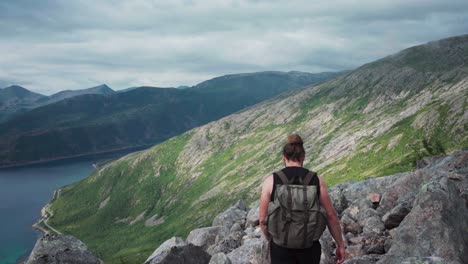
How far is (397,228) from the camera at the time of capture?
18.5 m

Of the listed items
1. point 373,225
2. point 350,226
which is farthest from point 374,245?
point 350,226

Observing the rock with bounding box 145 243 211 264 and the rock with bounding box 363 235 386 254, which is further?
the rock with bounding box 145 243 211 264

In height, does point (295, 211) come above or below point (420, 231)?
above

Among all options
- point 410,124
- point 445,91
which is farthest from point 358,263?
point 445,91

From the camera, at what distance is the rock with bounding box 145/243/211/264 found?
23.5 meters

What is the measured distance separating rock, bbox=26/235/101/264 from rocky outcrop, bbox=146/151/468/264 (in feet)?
15.4

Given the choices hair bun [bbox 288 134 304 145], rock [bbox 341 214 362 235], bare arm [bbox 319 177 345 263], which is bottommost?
rock [bbox 341 214 362 235]

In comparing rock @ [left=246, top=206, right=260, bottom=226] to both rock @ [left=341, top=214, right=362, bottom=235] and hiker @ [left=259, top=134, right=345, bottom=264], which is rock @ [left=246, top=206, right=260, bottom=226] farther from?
hiker @ [left=259, top=134, right=345, bottom=264]

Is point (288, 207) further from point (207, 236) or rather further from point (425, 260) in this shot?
point (207, 236)

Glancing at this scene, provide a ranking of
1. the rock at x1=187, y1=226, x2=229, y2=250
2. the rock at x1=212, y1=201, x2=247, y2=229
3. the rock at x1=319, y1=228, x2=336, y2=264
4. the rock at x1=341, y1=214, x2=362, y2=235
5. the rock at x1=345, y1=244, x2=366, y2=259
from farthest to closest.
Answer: the rock at x1=212, y1=201, x2=247, y2=229, the rock at x1=187, y1=226, x2=229, y2=250, the rock at x1=341, y1=214, x2=362, y2=235, the rock at x1=345, y1=244, x2=366, y2=259, the rock at x1=319, y1=228, x2=336, y2=264

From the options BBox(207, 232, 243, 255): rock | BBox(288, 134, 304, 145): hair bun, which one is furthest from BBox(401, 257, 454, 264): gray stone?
BBox(207, 232, 243, 255): rock

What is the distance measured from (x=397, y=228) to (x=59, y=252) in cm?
1821

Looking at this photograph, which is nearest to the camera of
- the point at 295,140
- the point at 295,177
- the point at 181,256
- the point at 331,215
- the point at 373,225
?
the point at 295,177

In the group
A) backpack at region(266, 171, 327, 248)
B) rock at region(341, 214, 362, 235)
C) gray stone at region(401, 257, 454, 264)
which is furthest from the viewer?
rock at region(341, 214, 362, 235)
